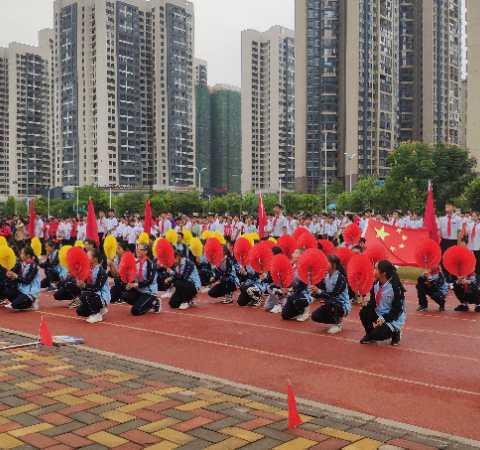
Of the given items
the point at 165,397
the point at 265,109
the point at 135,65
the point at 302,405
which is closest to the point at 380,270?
the point at 302,405

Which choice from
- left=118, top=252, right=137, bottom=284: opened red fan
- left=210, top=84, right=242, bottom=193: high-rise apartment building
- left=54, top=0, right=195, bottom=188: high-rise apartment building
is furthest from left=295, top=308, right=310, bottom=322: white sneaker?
left=210, top=84, right=242, bottom=193: high-rise apartment building

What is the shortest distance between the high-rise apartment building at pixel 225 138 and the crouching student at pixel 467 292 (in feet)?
276

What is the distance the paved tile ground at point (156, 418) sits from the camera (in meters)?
4.75

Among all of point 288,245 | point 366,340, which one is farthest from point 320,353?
point 288,245

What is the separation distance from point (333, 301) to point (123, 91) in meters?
68.7

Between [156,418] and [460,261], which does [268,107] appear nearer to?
[460,261]

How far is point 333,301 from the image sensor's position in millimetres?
9852

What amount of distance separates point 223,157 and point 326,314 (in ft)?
289

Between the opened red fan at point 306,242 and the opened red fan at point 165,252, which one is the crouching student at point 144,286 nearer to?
the opened red fan at point 165,252

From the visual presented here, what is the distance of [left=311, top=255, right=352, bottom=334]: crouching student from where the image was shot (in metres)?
9.84

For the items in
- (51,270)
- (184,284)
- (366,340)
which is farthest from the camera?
(51,270)

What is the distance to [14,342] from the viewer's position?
28.1 feet

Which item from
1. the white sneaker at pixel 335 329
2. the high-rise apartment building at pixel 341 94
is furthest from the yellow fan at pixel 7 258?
the high-rise apartment building at pixel 341 94

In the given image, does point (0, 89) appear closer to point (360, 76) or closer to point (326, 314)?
point (360, 76)
